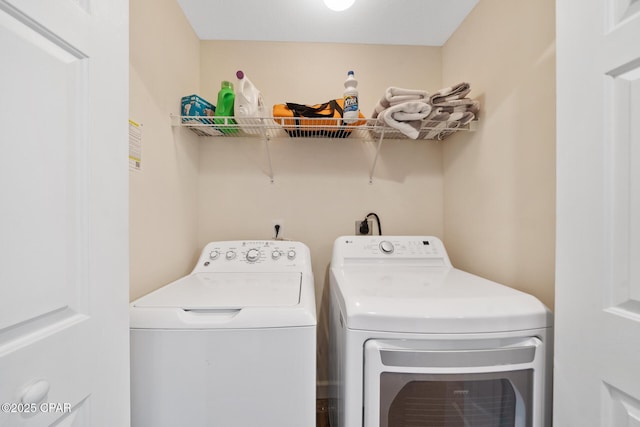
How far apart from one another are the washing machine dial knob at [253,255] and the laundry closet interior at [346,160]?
0.93 feet

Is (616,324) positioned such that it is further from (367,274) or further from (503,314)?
(367,274)

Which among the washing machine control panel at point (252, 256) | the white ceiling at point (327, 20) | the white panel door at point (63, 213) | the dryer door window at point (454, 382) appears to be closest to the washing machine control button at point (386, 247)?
the washing machine control panel at point (252, 256)

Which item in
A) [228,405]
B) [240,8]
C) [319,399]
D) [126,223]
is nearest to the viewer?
[126,223]

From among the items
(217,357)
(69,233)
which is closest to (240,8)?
(69,233)

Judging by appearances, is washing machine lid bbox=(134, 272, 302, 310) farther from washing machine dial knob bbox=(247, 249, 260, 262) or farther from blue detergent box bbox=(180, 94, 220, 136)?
blue detergent box bbox=(180, 94, 220, 136)

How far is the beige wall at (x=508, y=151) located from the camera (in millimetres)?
1027

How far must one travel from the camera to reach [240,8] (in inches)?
58.2

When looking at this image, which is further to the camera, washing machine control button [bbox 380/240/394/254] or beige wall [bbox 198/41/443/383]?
beige wall [bbox 198/41/443/383]

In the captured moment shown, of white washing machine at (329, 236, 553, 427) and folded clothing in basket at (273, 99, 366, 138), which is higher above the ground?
folded clothing in basket at (273, 99, 366, 138)

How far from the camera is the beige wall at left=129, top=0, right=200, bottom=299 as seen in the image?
1.10 metres

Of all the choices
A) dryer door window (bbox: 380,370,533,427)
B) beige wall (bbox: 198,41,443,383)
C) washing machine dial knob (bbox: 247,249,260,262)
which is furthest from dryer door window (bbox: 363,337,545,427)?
beige wall (bbox: 198,41,443,383)

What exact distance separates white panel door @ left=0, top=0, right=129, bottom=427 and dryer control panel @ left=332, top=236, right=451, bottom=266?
1.04 metres

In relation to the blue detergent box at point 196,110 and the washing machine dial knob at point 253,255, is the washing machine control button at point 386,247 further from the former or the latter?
the blue detergent box at point 196,110

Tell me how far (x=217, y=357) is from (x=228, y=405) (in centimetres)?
15
